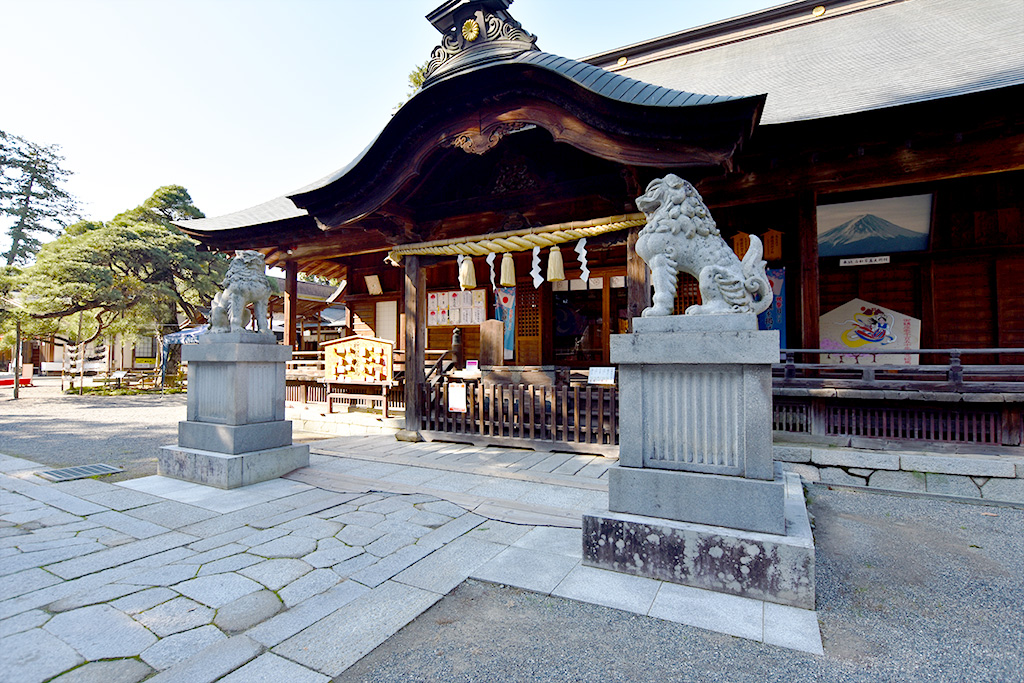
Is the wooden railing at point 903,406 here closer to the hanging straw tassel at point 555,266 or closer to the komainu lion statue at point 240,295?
the hanging straw tassel at point 555,266

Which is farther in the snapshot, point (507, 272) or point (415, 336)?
point (507, 272)

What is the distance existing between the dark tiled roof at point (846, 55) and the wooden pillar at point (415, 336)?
5574 millimetres

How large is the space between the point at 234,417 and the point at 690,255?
16.6 ft

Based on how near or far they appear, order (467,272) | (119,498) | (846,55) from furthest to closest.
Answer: (846,55) < (467,272) < (119,498)

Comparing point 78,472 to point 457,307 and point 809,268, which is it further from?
point 809,268

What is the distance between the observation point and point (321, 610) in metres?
2.73

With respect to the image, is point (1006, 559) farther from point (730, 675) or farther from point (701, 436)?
point (730, 675)

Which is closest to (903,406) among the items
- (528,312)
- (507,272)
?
(507,272)

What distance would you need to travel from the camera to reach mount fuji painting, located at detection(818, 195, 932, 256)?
8.20 meters

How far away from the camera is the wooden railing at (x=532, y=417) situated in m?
6.85

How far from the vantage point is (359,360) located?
9.95 m

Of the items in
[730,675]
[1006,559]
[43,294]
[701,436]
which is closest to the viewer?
[730,675]

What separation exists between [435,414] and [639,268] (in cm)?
407

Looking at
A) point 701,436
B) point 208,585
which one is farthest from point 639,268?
point 208,585
